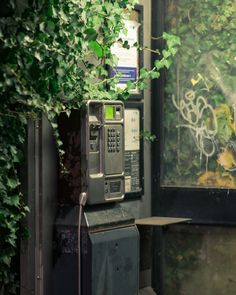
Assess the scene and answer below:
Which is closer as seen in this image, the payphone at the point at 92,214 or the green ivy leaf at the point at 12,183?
the green ivy leaf at the point at 12,183

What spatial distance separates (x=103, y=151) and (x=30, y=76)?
816 mm

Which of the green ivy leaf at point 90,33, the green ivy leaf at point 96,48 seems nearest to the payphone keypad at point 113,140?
the green ivy leaf at point 96,48

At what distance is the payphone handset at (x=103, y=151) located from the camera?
5.27 meters

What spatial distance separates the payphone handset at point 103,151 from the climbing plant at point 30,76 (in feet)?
0.48

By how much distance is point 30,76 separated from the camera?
485 cm

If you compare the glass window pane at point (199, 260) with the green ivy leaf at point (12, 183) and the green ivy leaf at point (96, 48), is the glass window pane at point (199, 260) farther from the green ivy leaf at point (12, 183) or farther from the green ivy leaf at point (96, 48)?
the green ivy leaf at point (12, 183)

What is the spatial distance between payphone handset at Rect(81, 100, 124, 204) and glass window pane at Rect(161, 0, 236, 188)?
1.02 meters

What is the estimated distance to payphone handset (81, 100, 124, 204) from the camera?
5.27 m

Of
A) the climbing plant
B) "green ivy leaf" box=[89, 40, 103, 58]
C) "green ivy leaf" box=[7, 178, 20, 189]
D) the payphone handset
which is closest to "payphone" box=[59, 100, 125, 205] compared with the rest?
the payphone handset

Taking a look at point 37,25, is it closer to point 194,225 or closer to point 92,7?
point 92,7

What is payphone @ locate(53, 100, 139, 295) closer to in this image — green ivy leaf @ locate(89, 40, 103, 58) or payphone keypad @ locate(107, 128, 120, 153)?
payphone keypad @ locate(107, 128, 120, 153)

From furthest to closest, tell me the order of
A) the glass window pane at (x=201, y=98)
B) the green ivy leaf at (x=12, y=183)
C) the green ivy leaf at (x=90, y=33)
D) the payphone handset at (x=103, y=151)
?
1. the glass window pane at (x=201, y=98)
2. the payphone handset at (x=103, y=151)
3. the green ivy leaf at (x=90, y=33)
4. the green ivy leaf at (x=12, y=183)

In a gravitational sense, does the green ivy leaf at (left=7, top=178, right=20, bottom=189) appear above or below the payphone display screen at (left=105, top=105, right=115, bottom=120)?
below

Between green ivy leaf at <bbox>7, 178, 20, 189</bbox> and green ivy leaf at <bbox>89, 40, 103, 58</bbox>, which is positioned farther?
green ivy leaf at <bbox>89, 40, 103, 58</bbox>
